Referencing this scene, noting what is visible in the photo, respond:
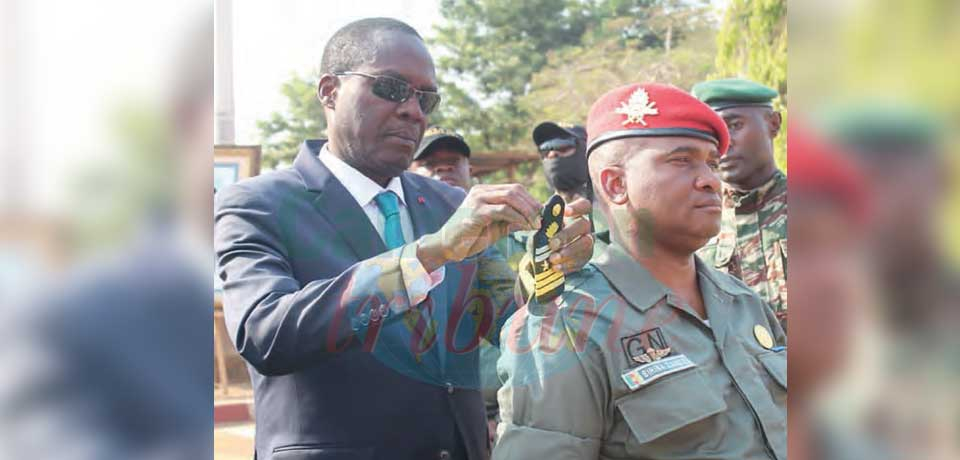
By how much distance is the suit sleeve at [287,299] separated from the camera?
225cm

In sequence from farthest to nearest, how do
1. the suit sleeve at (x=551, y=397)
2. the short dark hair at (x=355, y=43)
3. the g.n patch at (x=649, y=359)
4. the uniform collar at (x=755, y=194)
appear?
the uniform collar at (x=755, y=194) → the short dark hair at (x=355, y=43) → the g.n patch at (x=649, y=359) → the suit sleeve at (x=551, y=397)

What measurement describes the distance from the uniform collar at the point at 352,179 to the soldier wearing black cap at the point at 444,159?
0.09 meters

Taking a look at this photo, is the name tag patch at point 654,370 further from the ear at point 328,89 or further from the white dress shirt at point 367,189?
the ear at point 328,89

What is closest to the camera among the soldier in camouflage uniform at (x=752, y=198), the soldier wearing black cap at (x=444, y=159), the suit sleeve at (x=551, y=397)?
the suit sleeve at (x=551, y=397)

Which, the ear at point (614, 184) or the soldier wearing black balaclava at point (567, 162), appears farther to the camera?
the soldier wearing black balaclava at point (567, 162)

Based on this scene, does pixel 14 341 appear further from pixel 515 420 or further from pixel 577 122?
pixel 577 122

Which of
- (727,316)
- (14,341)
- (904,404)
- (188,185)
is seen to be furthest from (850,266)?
(727,316)

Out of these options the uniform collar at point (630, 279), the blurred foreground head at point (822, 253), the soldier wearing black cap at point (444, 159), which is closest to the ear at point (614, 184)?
the uniform collar at point (630, 279)

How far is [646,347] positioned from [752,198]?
2.64ft

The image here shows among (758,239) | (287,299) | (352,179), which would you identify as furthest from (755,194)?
(287,299)

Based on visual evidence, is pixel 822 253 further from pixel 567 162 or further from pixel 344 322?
pixel 567 162

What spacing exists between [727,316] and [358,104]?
101cm

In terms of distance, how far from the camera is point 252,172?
243cm

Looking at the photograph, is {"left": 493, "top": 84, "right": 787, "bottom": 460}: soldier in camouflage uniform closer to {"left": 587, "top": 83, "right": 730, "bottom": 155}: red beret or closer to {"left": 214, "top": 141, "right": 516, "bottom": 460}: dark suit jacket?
{"left": 587, "top": 83, "right": 730, "bottom": 155}: red beret
